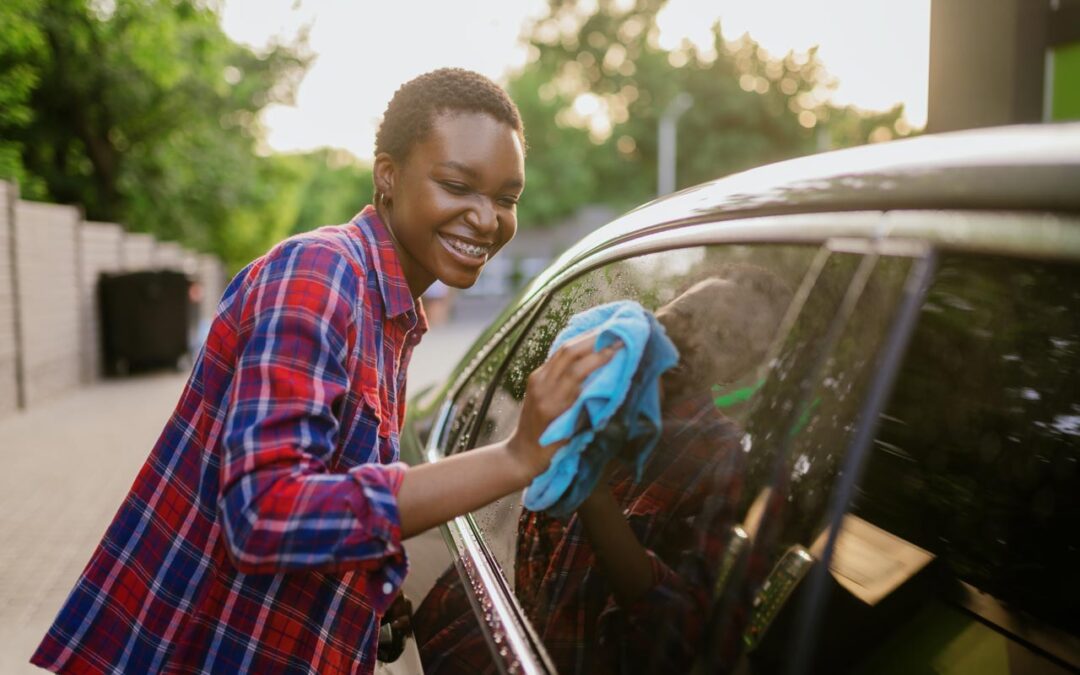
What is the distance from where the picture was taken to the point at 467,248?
5.70 ft

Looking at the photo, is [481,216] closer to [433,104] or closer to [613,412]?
[433,104]

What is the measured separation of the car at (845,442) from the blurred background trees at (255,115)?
1055 mm

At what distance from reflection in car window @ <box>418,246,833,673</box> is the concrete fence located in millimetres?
9831

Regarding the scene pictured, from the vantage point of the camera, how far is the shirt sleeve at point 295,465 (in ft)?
3.91

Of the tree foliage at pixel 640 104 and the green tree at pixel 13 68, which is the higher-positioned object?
the tree foliage at pixel 640 104

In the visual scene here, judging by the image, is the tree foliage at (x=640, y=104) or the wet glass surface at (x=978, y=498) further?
the tree foliage at (x=640, y=104)

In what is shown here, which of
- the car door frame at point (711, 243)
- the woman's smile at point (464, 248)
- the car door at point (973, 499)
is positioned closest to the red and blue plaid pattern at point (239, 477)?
the woman's smile at point (464, 248)

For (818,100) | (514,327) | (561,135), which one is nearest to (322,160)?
(561,135)

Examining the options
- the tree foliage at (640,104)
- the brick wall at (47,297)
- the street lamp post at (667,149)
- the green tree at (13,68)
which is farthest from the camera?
the tree foliage at (640,104)

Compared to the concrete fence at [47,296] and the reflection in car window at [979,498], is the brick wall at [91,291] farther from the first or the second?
the reflection in car window at [979,498]

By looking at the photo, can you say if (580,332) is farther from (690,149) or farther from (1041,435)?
(690,149)

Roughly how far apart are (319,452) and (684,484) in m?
0.54

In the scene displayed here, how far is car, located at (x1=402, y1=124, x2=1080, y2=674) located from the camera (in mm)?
1015

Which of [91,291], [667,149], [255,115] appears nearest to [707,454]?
[91,291]
